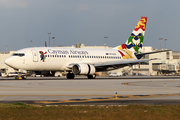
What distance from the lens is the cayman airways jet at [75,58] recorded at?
159 feet

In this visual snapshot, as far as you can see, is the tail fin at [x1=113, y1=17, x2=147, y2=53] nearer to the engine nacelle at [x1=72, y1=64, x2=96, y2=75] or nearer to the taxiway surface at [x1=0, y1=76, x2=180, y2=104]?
the engine nacelle at [x1=72, y1=64, x2=96, y2=75]

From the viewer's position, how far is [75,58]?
53.5 m

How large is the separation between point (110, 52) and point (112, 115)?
156 ft

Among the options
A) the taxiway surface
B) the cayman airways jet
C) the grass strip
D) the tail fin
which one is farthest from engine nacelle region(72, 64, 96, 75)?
the grass strip

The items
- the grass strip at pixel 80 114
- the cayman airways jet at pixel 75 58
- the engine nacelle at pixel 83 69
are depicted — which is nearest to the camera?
the grass strip at pixel 80 114

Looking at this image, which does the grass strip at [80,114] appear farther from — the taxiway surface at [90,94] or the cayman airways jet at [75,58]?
the cayman airways jet at [75,58]

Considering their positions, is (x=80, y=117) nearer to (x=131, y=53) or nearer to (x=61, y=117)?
(x=61, y=117)

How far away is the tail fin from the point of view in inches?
2478

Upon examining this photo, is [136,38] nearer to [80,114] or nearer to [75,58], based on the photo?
[75,58]

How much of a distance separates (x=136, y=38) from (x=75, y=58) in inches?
682

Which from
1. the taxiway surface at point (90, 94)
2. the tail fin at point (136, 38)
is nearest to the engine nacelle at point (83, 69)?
the tail fin at point (136, 38)

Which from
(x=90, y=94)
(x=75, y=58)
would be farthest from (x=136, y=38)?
Result: (x=90, y=94)

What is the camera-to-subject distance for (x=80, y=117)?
11.8 meters

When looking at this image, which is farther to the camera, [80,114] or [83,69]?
[83,69]
